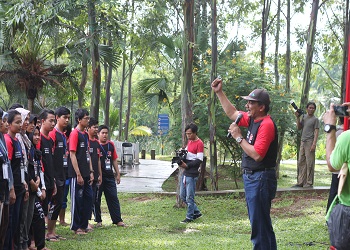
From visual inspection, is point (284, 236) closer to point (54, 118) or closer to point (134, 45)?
point (54, 118)

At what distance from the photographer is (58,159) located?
9.10m

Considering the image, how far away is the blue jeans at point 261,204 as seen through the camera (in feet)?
21.4

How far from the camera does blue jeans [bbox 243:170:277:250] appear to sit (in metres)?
6.53

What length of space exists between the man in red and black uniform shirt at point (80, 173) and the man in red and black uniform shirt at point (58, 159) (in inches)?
20.5

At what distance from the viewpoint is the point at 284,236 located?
381 inches

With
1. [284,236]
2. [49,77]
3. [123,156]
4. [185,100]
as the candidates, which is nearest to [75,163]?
[284,236]

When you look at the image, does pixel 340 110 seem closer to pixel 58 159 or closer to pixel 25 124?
pixel 25 124

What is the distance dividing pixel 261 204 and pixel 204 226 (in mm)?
4629

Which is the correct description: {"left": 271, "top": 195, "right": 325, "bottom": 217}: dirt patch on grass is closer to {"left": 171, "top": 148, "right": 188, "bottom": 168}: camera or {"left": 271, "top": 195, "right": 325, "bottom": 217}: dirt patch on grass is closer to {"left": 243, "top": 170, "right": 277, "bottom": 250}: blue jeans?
{"left": 171, "top": 148, "right": 188, "bottom": 168}: camera

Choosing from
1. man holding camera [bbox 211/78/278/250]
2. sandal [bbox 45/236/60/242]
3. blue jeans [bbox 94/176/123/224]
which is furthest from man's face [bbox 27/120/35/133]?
blue jeans [bbox 94/176/123/224]

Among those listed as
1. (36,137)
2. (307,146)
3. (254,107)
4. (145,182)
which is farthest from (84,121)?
(145,182)

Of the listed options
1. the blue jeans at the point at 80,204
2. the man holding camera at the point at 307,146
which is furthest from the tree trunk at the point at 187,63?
the blue jeans at the point at 80,204

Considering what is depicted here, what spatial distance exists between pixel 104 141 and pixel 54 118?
2.47 metres

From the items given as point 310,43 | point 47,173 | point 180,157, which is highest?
point 310,43
